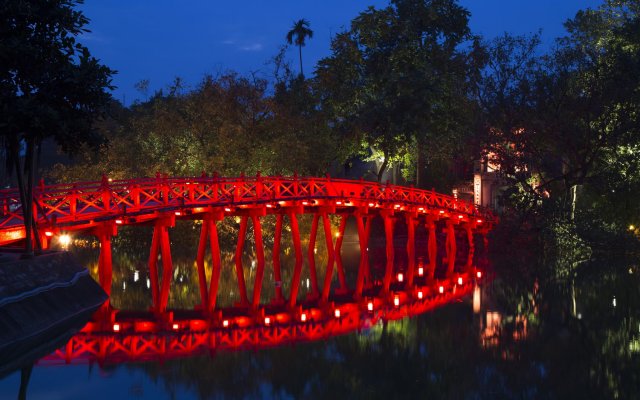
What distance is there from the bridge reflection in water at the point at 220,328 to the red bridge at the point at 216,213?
1128mm

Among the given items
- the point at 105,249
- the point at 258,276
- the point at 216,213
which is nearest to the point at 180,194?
the point at 216,213

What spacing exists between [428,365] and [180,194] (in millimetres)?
15194

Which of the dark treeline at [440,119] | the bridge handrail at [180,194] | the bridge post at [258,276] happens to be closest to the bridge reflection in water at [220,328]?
the bridge post at [258,276]

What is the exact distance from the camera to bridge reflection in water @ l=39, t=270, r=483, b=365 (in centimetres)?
1648

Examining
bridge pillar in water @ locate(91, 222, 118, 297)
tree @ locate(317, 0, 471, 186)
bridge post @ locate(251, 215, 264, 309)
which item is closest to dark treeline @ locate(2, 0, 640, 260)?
tree @ locate(317, 0, 471, 186)

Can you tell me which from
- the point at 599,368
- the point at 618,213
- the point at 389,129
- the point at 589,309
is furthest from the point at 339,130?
the point at 599,368

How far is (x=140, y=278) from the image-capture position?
1180 inches

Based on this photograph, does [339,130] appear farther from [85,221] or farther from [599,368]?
[599,368]

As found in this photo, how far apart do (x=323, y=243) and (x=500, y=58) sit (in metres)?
15.9

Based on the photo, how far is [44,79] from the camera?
1830cm

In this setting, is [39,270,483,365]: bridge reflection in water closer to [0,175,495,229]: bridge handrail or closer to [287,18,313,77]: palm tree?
[0,175,495,229]: bridge handrail

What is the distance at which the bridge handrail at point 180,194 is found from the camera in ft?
76.6

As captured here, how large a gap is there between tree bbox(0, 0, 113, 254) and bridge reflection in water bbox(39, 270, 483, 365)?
16.0ft

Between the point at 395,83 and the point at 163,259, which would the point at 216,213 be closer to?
the point at 163,259
